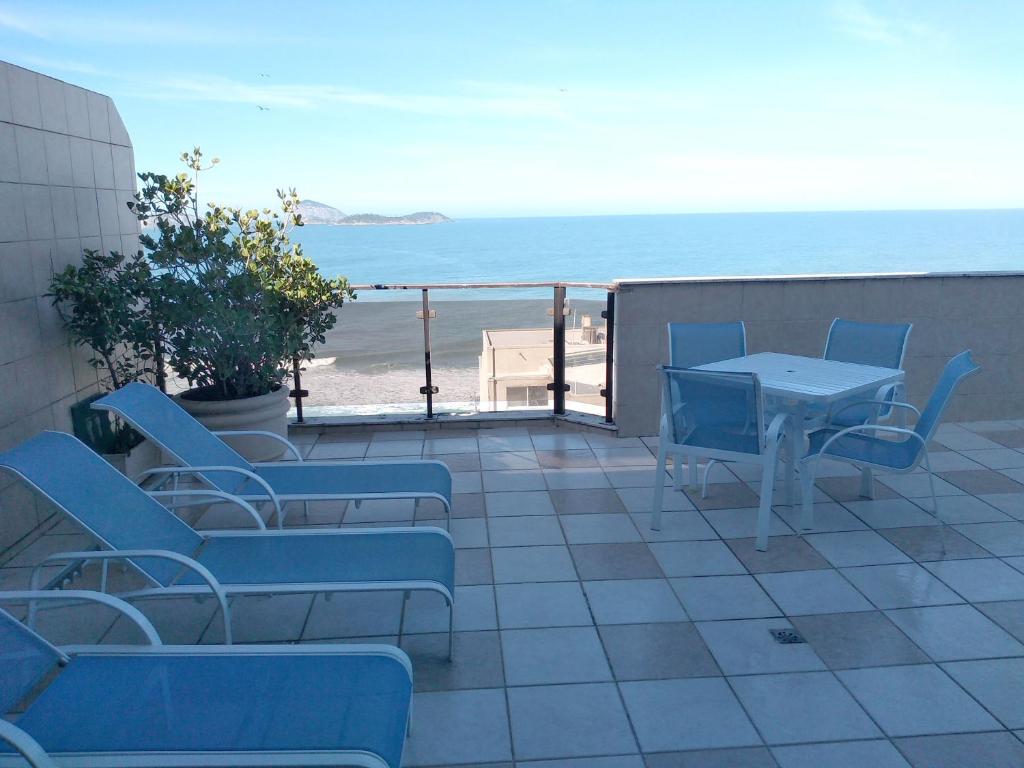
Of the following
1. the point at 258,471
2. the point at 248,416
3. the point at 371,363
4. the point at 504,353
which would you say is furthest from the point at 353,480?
the point at 371,363

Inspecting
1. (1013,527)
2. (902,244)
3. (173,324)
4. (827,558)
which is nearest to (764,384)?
(827,558)

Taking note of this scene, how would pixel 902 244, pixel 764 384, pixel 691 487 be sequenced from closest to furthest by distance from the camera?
pixel 764 384 < pixel 691 487 < pixel 902 244

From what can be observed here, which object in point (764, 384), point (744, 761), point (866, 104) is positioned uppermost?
point (866, 104)

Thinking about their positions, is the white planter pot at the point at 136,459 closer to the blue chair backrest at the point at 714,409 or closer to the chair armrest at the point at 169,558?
the chair armrest at the point at 169,558

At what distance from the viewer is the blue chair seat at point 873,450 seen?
12.1 ft

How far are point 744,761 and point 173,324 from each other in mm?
3967

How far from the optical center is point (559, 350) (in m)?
5.98

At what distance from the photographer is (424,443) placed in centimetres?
561

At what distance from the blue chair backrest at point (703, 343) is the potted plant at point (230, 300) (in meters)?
2.31

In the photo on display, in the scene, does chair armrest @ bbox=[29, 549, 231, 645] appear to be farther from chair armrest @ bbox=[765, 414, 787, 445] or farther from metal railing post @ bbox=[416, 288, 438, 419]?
metal railing post @ bbox=[416, 288, 438, 419]

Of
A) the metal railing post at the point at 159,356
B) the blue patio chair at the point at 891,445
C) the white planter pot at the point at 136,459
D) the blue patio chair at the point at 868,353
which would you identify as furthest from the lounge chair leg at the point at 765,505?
the metal railing post at the point at 159,356

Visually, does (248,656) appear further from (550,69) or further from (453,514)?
(550,69)

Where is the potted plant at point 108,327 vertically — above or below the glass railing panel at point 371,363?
above

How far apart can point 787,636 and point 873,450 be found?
1.36 metres
